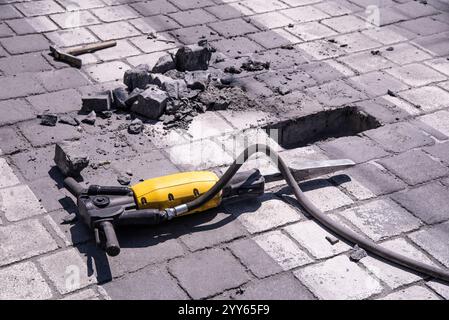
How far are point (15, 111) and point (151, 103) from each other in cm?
112

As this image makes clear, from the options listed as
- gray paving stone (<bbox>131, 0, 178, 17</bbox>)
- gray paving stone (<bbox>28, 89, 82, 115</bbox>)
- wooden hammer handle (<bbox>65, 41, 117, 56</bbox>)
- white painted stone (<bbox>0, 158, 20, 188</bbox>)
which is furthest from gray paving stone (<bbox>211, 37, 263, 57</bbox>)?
white painted stone (<bbox>0, 158, 20, 188</bbox>)

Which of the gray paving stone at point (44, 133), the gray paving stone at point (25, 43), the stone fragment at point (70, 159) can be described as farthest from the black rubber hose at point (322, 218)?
the gray paving stone at point (25, 43)

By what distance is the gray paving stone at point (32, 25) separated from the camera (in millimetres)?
6855

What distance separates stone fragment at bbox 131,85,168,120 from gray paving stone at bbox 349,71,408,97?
6.12ft

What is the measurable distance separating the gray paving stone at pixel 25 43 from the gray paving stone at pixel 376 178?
328cm

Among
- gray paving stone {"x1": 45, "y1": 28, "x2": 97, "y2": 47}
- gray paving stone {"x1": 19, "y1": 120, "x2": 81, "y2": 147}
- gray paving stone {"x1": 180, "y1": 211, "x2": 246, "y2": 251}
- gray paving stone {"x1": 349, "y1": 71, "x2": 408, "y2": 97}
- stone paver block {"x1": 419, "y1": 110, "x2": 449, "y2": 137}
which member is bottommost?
gray paving stone {"x1": 180, "y1": 211, "x2": 246, "y2": 251}

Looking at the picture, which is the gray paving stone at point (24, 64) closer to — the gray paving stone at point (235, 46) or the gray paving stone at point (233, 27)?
the gray paving stone at point (235, 46)

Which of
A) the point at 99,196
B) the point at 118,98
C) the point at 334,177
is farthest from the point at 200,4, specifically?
the point at 99,196

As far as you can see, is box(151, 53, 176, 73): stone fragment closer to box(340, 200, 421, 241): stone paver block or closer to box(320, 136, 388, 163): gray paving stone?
box(320, 136, 388, 163): gray paving stone

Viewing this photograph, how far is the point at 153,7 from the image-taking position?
24.6 ft

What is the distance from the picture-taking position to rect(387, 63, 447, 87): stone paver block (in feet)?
21.3

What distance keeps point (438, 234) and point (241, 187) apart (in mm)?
1353

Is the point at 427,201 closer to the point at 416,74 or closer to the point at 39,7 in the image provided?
the point at 416,74

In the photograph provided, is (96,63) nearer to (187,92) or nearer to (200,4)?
(187,92)
